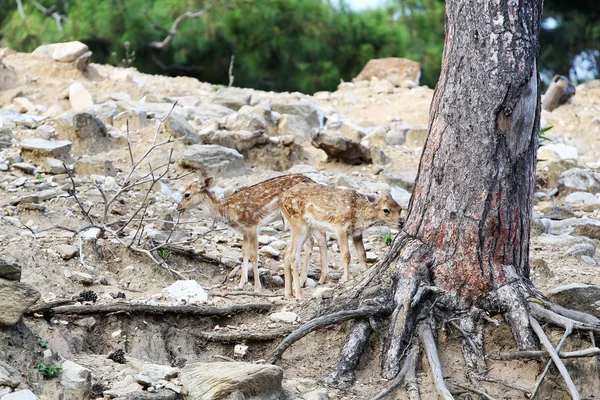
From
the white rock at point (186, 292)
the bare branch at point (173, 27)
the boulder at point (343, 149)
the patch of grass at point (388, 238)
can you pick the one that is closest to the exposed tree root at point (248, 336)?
the white rock at point (186, 292)

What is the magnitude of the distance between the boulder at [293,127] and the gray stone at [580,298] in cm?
733

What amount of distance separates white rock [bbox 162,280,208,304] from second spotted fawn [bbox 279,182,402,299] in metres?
1.27

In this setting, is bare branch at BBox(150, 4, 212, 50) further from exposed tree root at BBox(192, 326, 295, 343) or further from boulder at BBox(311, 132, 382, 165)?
exposed tree root at BBox(192, 326, 295, 343)

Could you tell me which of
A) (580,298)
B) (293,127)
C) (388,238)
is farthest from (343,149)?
(580,298)

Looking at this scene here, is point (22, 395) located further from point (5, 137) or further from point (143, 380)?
point (5, 137)

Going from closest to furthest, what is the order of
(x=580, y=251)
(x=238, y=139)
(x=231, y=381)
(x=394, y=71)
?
(x=231, y=381)
(x=580, y=251)
(x=238, y=139)
(x=394, y=71)

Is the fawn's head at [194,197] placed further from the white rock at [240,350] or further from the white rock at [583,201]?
the white rock at [583,201]

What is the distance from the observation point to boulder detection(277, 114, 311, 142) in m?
14.3

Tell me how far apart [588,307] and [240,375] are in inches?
115

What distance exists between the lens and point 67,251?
820 centimetres

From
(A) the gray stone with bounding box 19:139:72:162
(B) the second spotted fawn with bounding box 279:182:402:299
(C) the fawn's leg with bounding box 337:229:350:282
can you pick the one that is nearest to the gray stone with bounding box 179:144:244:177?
(A) the gray stone with bounding box 19:139:72:162

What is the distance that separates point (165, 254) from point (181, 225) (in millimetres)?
1425

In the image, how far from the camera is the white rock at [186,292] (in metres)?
7.71

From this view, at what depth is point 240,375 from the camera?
579cm
